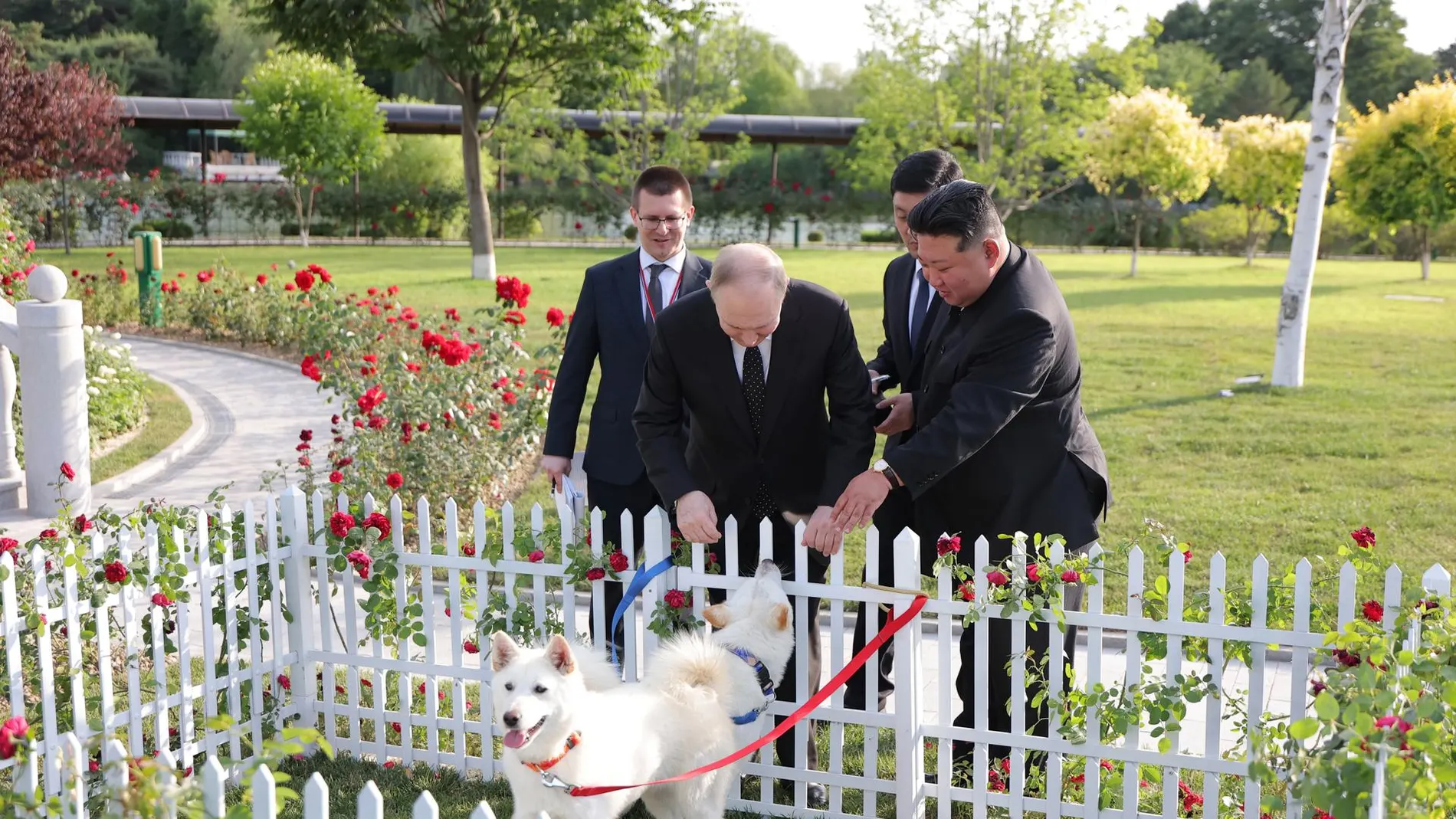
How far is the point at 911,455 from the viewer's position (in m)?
3.48

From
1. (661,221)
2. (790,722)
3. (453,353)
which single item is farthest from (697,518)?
(453,353)

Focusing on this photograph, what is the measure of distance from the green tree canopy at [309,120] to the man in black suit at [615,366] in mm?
30033

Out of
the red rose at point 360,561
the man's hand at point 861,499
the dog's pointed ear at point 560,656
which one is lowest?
the red rose at point 360,561

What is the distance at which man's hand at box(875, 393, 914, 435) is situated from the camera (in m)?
4.05

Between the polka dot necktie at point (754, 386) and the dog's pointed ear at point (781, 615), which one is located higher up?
the polka dot necktie at point (754, 386)

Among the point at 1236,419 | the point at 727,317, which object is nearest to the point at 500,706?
the point at 727,317

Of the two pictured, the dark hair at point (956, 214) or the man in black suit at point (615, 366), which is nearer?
the dark hair at point (956, 214)

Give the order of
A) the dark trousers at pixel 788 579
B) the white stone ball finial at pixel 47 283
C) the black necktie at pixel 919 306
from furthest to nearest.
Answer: the white stone ball finial at pixel 47 283 < the black necktie at pixel 919 306 < the dark trousers at pixel 788 579

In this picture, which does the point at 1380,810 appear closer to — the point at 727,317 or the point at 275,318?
the point at 727,317

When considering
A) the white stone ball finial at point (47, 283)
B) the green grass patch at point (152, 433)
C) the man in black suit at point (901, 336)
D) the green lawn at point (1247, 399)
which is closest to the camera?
the man in black suit at point (901, 336)

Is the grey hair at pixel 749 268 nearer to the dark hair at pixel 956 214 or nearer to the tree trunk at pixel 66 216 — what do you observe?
the dark hair at pixel 956 214

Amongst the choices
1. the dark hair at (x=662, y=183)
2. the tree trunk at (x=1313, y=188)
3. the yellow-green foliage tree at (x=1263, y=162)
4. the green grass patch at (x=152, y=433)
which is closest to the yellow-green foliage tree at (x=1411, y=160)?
the yellow-green foliage tree at (x=1263, y=162)

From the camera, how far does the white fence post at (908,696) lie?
3.53m

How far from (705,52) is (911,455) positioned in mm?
29670
